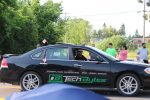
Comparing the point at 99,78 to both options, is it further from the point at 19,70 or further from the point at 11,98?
the point at 11,98

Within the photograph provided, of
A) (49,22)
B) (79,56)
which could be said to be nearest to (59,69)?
(79,56)

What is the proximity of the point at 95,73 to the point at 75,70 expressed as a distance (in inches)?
21.3

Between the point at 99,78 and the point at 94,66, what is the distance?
0.35m

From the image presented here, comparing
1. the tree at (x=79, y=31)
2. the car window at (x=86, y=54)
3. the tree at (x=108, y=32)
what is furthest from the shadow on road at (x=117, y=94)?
the tree at (x=108, y=32)

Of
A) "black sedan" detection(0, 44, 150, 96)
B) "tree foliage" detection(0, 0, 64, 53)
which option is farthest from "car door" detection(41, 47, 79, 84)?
"tree foliage" detection(0, 0, 64, 53)

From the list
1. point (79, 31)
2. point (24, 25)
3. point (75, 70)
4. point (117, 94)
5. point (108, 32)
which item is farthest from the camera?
point (108, 32)

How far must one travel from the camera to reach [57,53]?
12656 mm

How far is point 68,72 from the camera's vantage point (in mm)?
12336

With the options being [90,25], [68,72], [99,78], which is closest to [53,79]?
[68,72]

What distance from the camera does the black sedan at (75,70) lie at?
40.2ft

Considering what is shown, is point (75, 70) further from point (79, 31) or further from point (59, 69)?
point (79, 31)

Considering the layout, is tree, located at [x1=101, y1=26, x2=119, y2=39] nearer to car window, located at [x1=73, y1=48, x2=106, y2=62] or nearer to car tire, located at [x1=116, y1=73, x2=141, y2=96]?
car window, located at [x1=73, y1=48, x2=106, y2=62]

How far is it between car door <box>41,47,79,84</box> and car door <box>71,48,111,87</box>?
188 mm

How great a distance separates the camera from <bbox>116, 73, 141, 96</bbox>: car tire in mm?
12211
